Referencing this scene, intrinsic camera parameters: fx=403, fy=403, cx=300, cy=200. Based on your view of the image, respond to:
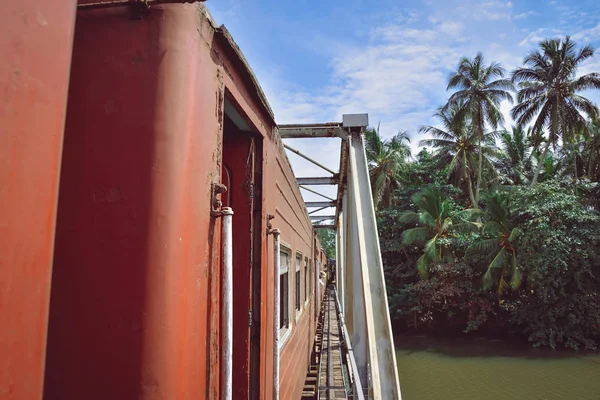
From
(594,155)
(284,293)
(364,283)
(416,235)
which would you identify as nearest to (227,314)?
(364,283)

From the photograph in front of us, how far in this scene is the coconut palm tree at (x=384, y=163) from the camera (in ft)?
76.8

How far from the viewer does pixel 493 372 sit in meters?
14.9

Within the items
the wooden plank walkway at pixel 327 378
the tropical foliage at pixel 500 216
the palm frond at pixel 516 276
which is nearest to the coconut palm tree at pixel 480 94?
the tropical foliage at pixel 500 216

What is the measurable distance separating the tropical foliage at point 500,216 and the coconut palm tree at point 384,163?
8 cm

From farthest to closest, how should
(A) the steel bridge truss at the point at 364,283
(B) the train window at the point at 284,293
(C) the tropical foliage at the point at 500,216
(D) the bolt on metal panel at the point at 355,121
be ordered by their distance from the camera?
(C) the tropical foliage at the point at 500,216 → (D) the bolt on metal panel at the point at 355,121 → (B) the train window at the point at 284,293 → (A) the steel bridge truss at the point at 364,283

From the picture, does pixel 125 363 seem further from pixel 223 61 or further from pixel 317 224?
pixel 317 224

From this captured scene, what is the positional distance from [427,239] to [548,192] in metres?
5.78

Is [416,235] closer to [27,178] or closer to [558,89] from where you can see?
[558,89]

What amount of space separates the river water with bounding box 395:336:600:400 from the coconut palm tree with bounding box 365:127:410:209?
861 cm

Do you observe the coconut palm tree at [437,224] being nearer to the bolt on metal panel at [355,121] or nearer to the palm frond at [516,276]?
the palm frond at [516,276]

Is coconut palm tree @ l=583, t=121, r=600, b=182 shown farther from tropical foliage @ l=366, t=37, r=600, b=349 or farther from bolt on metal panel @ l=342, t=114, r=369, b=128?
bolt on metal panel @ l=342, t=114, r=369, b=128

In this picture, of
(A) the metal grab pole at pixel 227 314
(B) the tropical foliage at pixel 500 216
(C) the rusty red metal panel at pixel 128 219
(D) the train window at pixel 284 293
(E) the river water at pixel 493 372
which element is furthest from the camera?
(B) the tropical foliage at pixel 500 216

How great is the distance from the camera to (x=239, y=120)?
218cm

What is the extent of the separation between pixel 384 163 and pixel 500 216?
866 cm
